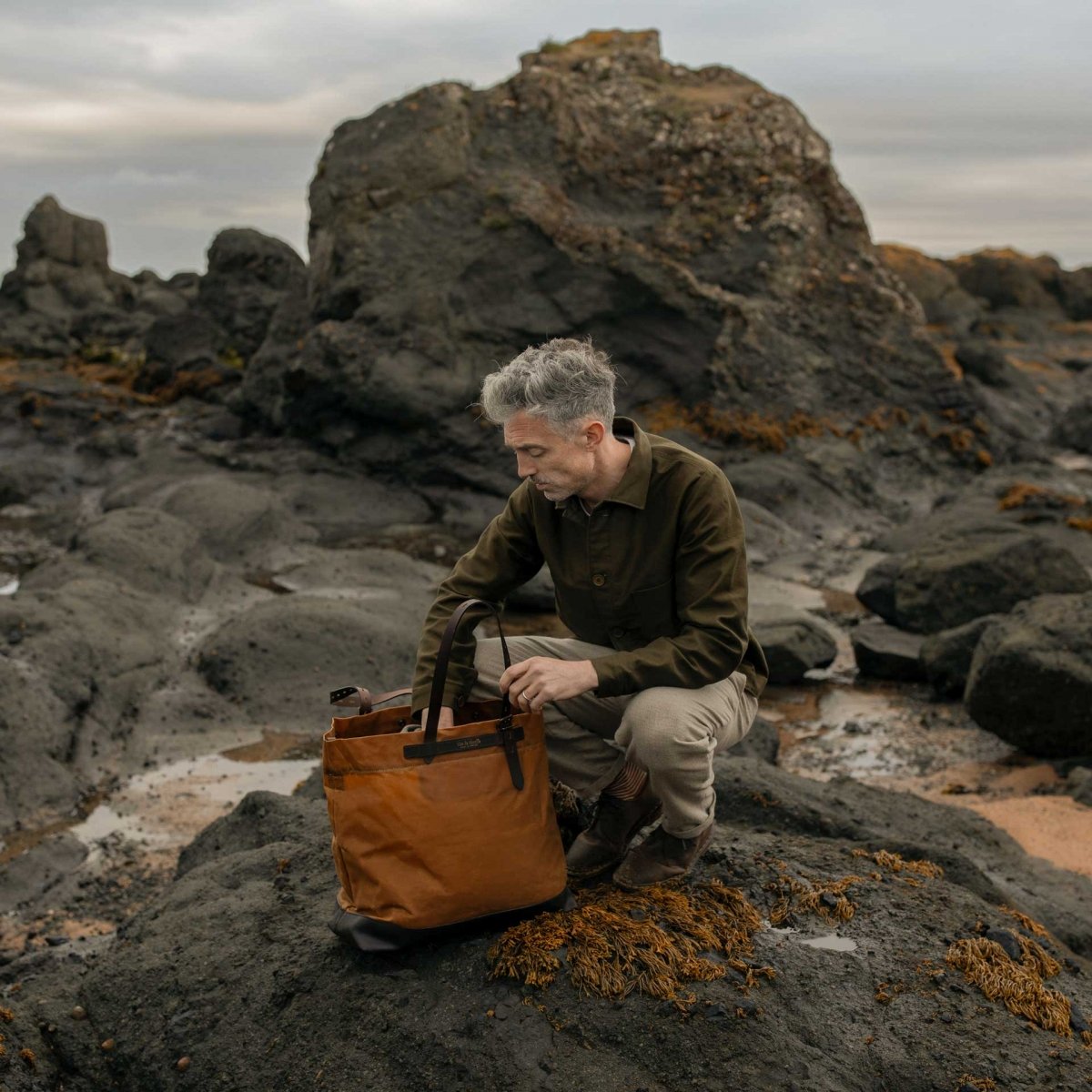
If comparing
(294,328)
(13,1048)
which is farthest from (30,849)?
(294,328)

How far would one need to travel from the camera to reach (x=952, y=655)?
10.0 metres

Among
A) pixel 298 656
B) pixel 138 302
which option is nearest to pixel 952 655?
pixel 298 656

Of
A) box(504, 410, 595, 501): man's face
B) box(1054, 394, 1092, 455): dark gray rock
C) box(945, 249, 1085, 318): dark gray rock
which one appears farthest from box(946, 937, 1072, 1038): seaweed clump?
box(945, 249, 1085, 318): dark gray rock

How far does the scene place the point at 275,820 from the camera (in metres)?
5.47

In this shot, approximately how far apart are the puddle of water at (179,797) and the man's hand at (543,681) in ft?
13.7

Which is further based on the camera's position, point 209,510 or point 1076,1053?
point 209,510

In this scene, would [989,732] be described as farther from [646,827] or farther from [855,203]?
[855,203]

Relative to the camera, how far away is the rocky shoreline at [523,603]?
3.76m

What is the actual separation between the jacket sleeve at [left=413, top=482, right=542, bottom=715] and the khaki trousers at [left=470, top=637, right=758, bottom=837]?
118 millimetres

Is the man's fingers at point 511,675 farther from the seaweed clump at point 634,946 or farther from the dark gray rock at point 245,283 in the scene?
the dark gray rock at point 245,283

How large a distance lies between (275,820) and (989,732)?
570 cm

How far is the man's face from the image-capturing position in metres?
3.83

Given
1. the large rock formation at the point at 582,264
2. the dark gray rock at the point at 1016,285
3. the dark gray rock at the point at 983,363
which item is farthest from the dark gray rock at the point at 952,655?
the dark gray rock at the point at 1016,285

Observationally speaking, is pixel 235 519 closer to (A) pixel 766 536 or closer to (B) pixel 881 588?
(A) pixel 766 536
